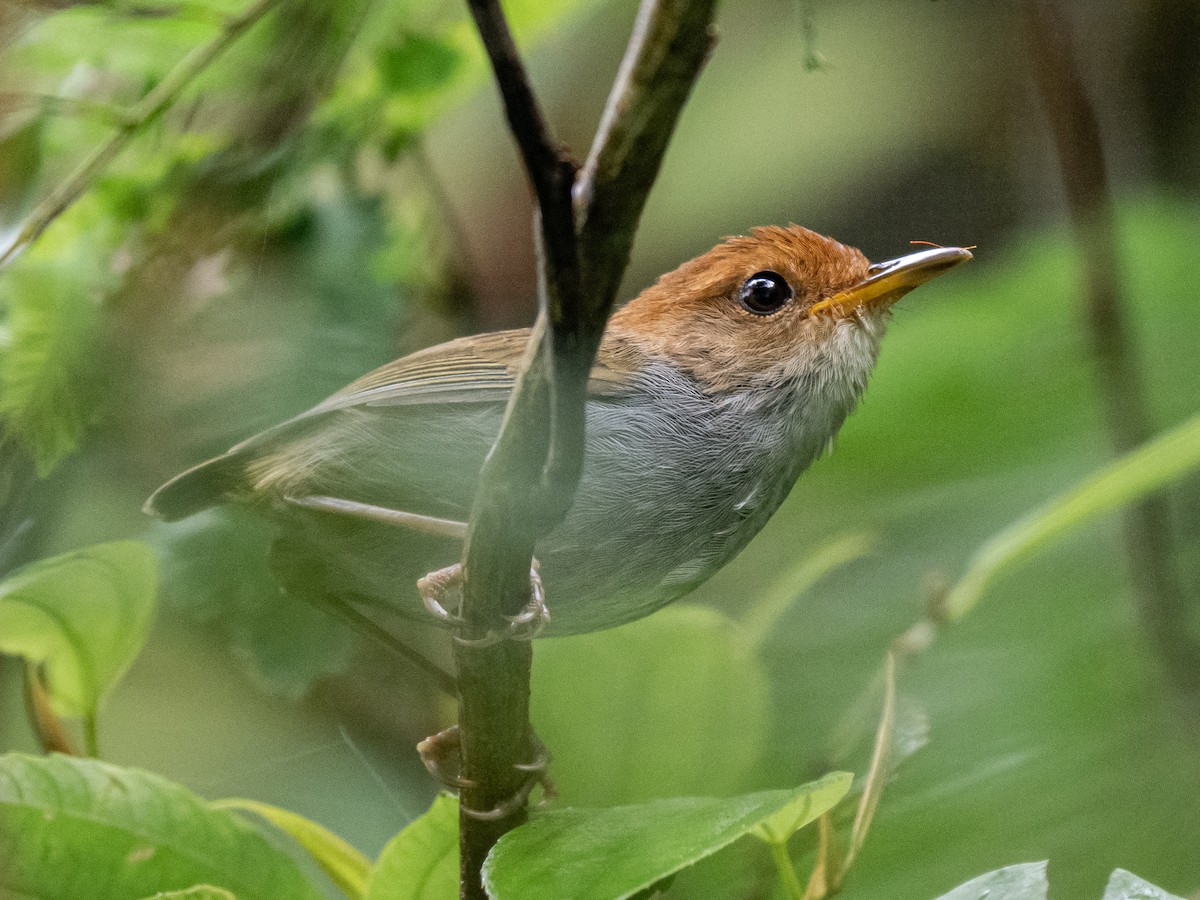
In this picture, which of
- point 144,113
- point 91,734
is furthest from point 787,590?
point 144,113

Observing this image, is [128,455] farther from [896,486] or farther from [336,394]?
[896,486]

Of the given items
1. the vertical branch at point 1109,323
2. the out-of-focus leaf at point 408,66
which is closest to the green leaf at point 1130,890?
the vertical branch at point 1109,323

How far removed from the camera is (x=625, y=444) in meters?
1.46

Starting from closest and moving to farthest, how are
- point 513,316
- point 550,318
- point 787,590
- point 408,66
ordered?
point 550,318, point 787,590, point 408,66, point 513,316

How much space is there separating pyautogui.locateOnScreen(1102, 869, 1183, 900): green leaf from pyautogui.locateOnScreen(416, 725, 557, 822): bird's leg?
0.56 metres

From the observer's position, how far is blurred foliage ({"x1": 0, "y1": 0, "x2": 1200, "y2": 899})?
4.77ft

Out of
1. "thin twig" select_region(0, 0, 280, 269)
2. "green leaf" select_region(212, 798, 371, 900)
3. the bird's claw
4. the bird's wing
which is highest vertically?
"thin twig" select_region(0, 0, 280, 269)

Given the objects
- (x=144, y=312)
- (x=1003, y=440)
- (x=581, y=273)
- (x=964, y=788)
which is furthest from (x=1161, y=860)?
(x=144, y=312)

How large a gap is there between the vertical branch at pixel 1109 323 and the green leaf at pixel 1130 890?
39.6 inches

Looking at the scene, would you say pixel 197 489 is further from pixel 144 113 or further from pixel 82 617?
pixel 144 113

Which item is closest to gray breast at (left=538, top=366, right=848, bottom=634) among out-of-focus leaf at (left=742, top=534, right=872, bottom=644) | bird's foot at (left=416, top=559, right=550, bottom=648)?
bird's foot at (left=416, top=559, right=550, bottom=648)

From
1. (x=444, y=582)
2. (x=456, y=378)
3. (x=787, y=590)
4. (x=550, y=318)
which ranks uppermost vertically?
(x=550, y=318)

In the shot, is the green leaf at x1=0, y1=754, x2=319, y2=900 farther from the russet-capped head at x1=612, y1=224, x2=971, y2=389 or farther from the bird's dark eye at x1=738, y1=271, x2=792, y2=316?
the bird's dark eye at x1=738, y1=271, x2=792, y2=316

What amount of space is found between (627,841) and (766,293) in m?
0.90
